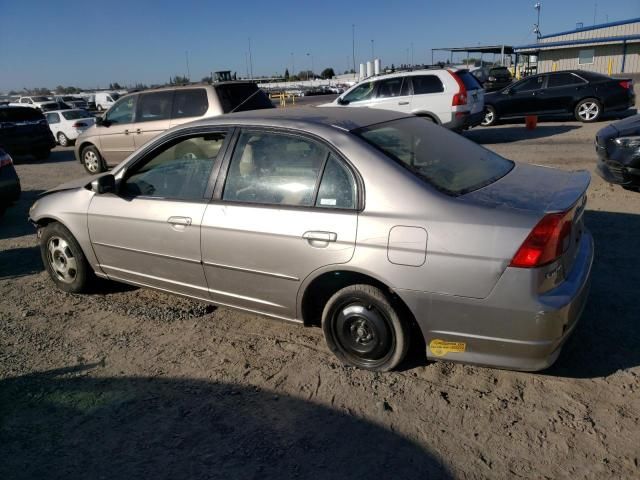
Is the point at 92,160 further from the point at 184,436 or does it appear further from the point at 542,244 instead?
the point at 542,244

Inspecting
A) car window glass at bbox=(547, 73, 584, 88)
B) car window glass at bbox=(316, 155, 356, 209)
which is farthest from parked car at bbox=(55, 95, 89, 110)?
car window glass at bbox=(316, 155, 356, 209)

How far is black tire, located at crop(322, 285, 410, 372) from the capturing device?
3.08 metres

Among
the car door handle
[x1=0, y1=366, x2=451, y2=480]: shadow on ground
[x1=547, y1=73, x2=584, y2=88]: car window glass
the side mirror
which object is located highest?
[x1=547, y1=73, x2=584, y2=88]: car window glass

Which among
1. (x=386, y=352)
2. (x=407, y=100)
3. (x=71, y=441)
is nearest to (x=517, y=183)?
(x=386, y=352)

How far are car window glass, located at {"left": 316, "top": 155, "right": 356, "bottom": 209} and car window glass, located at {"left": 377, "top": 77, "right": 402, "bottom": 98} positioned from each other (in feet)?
33.0

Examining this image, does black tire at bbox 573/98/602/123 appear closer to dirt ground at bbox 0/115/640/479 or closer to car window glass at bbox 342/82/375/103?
car window glass at bbox 342/82/375/103

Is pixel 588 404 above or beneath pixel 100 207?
beneath

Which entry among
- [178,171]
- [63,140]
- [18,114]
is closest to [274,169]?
[178,171]

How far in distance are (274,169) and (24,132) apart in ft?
46.7

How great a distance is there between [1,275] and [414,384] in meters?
4.66

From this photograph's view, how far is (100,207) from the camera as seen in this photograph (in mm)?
4250

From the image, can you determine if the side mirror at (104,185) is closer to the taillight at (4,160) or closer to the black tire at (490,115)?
the taillight at (4,160)

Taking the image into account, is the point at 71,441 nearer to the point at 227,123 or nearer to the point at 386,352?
the point at 386,352

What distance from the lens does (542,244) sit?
264 cm
